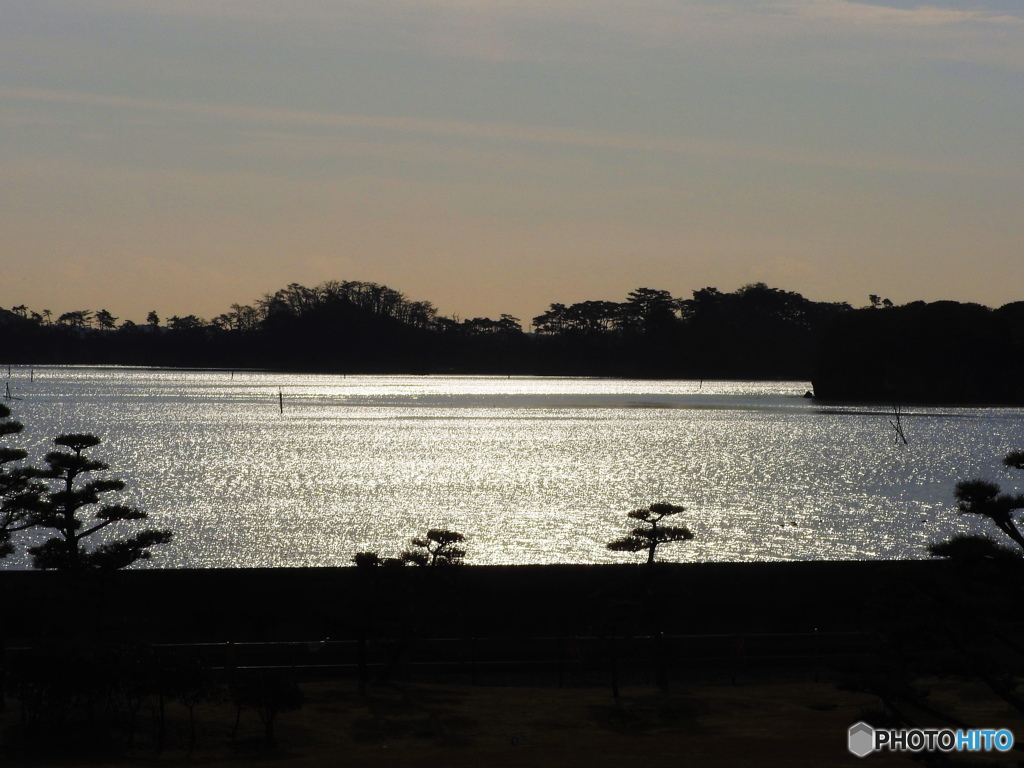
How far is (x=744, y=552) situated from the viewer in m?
48.3

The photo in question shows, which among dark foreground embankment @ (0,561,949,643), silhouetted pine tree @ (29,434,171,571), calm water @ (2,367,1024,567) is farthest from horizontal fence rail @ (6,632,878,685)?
calm water @ (2,367,1024,567)

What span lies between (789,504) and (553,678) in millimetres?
44956

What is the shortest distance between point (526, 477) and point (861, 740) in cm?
5937

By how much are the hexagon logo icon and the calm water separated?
86.8 ft

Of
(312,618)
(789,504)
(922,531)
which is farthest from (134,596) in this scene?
(789,504)

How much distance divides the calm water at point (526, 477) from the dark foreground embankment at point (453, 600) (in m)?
18.1

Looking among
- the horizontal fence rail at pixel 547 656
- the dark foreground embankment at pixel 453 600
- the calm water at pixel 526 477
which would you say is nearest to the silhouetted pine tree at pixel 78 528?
the dark foreground embankment at pixel 453 600

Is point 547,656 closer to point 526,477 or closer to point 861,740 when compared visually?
point 861,740

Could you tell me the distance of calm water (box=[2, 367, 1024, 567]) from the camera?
5116 centimetres

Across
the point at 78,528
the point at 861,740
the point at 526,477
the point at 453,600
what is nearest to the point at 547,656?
the point at 453,600

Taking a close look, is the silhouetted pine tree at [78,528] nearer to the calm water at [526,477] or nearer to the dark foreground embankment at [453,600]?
the dark foreground embankment at [453,600]

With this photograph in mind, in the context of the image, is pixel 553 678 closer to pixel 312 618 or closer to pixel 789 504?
pixel 312 618

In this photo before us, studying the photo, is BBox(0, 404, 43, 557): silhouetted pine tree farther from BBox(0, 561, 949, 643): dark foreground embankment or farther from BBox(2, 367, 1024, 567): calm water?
BBox(2, 367, 1024, 567): calm water

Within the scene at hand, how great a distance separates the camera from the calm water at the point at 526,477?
51.2m
